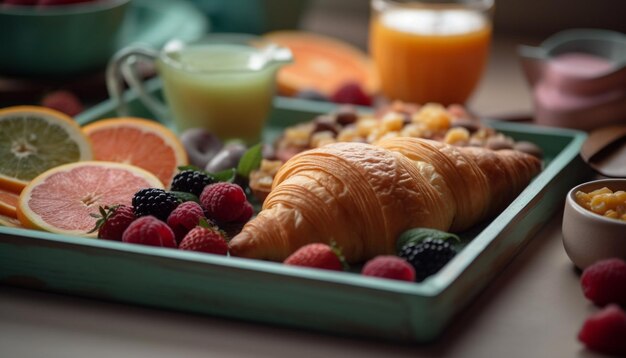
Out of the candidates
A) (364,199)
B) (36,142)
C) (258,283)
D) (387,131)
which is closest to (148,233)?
(258,283)

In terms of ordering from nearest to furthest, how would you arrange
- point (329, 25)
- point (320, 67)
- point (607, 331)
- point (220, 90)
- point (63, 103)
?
point (607, 331)
point (220, 90)
point (63, 103)
point (320, 67)
point (329, 25)

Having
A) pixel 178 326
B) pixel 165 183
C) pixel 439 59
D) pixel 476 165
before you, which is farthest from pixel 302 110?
pixel 178 326

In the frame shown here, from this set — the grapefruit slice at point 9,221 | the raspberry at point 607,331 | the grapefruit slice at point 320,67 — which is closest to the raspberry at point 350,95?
the grapefruit slice at point 320,67

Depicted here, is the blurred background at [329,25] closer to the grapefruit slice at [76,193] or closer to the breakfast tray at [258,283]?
the grapefruit slice at [76,193]

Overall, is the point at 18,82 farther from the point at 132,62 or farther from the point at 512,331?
the point at 512,331

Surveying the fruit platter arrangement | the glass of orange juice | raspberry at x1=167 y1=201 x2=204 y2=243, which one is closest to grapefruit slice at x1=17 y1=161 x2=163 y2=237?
the fruit platter arrangement

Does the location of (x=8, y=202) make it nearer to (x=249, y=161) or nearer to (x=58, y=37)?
(x=249, y=161)
